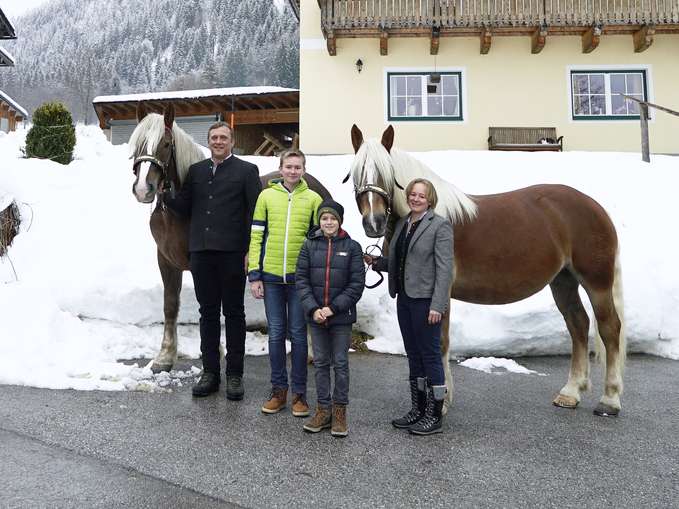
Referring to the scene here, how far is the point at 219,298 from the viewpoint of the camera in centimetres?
381

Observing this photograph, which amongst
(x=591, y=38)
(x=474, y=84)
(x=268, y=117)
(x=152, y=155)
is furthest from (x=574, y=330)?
(x=268, y=117)

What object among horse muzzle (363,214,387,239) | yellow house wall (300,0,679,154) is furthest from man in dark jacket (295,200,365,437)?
yellow house wall (300,0,679,154)

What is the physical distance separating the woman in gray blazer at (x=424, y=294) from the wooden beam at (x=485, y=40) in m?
11.3

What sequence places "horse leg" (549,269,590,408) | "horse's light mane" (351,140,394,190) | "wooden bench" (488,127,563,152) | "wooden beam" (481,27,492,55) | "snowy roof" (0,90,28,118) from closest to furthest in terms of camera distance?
"horse's light mane" (351,140,394,190), "horse leg" (549,269,590,408), "wooden beam" (481,27,492,55), "wooden bench" (488,127,563,152), "snowy roof" (0,90,28,118)

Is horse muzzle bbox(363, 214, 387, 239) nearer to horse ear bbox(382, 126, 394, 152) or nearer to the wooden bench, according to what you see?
horse ear bbox(382, 126, 394, 152)

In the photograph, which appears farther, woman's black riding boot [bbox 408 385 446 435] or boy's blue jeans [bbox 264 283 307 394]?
boy's blue jeans [bbox 264 283 307 394]

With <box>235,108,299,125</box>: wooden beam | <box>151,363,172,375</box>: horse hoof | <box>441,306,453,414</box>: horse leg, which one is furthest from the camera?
<box>235,108,299,125</box>: wooden beam

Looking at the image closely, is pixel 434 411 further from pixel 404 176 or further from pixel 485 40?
pixel 485 40

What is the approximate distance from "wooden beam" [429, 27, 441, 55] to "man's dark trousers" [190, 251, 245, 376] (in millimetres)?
11190

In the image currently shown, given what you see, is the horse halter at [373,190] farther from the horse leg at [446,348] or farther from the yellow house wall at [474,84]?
the yellow house wall at [474,84]

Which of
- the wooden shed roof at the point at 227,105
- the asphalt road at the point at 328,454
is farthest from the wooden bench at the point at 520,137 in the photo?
the asphalt road at the point at 328,454

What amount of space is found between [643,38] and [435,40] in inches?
214

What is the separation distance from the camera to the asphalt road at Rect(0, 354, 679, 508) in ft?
7.34

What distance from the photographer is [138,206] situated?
8.22 metres
